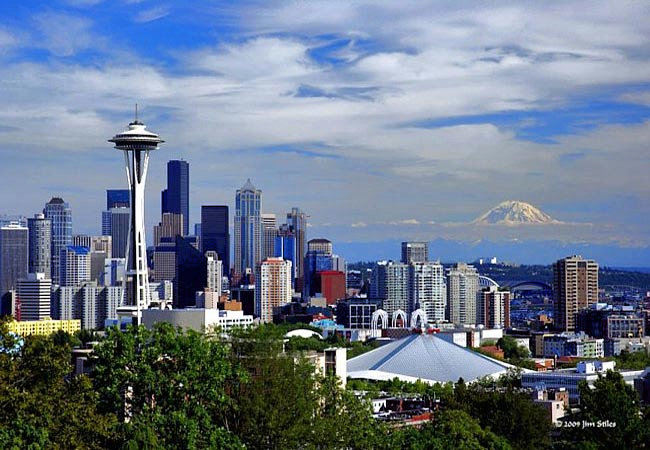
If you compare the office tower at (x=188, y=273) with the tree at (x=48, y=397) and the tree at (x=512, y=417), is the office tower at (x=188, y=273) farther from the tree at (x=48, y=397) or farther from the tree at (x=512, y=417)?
the tree at (x=48, y=397)

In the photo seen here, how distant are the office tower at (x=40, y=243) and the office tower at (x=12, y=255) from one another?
2934mm

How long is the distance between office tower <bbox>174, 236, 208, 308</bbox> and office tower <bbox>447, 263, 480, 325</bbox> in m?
32.7

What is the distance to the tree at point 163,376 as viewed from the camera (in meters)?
22.7

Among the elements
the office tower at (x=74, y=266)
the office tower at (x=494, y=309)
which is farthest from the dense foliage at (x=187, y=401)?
the office tower at (x=74, y=266)

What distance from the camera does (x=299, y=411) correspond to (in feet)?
76.3

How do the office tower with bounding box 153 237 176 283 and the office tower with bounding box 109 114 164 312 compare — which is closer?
the office tower with bounding box 109 114 164 312

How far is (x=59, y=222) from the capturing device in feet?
582

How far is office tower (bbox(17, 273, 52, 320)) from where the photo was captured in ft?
414

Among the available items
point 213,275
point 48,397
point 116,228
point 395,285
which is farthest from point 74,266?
point 48,397

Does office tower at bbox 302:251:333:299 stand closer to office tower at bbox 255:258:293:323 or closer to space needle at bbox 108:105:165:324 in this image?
office tower at bbox 255:258:293:323

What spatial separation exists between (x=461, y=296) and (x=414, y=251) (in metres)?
40.1

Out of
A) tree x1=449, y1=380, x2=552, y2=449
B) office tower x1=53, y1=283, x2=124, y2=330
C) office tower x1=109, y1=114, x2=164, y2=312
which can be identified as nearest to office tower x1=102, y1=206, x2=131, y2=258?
office tower x1=53, y1=283, x2=124, y2=330

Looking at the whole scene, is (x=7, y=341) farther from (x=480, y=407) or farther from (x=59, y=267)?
(x=59, y=267)

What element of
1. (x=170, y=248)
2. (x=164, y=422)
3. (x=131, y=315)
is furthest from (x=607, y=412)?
(x=170, y=248)
